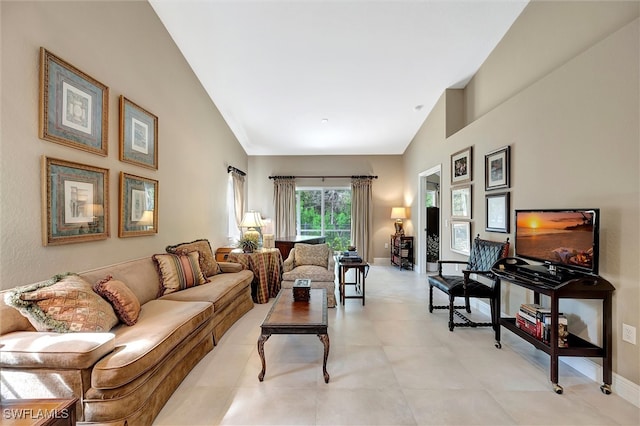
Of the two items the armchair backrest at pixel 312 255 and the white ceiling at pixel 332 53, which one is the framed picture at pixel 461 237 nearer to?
the armchair backrest at pixel 312 255

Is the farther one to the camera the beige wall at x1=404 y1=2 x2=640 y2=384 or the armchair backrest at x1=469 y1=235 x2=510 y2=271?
the armchair backrest at x1=469 y1=235 x2=510 y2=271

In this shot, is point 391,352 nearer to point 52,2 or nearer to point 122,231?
point 122,231

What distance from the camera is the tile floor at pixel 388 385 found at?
5.70 feet

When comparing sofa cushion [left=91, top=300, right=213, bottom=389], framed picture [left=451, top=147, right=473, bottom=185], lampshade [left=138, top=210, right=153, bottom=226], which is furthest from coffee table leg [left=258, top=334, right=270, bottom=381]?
framed picture [left=451, top=147, right=473, bottom=185]

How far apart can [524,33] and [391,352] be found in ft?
12.8

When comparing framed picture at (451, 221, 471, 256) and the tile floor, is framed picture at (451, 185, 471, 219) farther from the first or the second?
the tile floor

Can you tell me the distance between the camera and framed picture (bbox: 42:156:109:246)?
1.98 meters

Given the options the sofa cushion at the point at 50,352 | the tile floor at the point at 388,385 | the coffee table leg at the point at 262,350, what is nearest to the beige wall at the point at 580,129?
the tile floor at the point at 388,385

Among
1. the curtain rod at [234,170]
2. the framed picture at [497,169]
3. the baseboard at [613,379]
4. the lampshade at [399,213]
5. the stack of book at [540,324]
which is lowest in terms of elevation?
the baseboard at [613,379]

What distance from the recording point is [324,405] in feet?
6.00

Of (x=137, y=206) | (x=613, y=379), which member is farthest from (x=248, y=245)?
(x=613, y=379)

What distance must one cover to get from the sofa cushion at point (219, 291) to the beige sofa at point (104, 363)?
0.45 m

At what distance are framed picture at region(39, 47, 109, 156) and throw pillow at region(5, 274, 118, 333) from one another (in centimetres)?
109

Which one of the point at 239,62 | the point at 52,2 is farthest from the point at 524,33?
the point at 52,2
